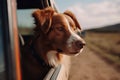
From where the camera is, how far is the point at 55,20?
428cm

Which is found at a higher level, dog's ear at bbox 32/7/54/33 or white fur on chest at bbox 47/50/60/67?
dog's ear at bbox 32/7/54/33

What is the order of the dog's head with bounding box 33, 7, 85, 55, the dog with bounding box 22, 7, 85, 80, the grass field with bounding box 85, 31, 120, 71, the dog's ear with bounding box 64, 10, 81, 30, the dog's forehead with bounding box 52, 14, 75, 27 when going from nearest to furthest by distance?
the dog with bounding box 22, 7, 85, 80 → the dog's head with bounding box 33, 7, 85, 55 → the dog's forehead with bounding box 52, 14, 75, 27 → the dog's ear with bounding box 64, 10, 81, 30 → the grass field with bounding box 85, 31, 120, 71

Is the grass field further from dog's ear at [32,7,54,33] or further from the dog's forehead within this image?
dog's ear at [32,7,54,33]

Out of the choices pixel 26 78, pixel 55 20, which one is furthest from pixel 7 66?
pixel 55 20

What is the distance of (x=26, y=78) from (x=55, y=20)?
2.63ft

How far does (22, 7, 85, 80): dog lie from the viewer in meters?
3.98

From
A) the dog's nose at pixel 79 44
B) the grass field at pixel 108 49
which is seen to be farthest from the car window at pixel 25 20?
the grass field at pixel 108 49

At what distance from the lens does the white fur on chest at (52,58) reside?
414 centimetres

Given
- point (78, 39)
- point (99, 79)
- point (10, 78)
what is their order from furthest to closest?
point (99, 79) < point (78, 39) < point (10, 78)

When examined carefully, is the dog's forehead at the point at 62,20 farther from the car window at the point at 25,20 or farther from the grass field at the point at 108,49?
the grass field at the point at 108,49

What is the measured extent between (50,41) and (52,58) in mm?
183

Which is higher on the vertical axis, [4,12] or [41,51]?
[4,12]

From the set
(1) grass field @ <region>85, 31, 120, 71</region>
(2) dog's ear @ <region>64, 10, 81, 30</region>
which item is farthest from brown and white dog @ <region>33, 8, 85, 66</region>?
(1) grass field @ <region>85, 31, 120, 71</region>

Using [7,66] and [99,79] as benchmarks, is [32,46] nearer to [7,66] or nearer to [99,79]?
[7,66]
